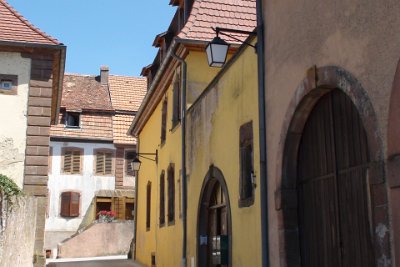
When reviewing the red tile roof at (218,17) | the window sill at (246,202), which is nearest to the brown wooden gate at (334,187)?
the window sill at (246,202)

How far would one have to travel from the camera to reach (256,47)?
358 inches

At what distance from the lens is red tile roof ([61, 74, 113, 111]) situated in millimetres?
39219

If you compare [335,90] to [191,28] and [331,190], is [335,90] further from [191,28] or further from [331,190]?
[191,28]

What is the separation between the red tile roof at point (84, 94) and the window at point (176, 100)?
898 inches

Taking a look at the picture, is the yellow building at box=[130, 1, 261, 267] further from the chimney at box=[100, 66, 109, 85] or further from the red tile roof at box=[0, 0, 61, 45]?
the chimney at box=[100, 66, 109, 85]

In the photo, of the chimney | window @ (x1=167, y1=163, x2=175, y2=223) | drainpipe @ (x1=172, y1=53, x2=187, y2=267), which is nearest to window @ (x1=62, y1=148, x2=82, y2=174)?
the chimney

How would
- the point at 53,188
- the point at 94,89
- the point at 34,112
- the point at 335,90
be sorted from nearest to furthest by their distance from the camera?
the point at 335,90 → the point at 34,112 → the point at 53,188 → the point at 94,89

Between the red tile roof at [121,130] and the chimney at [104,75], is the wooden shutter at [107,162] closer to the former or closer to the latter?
the red tile roof at [121,130]

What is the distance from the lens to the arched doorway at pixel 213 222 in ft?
34.7

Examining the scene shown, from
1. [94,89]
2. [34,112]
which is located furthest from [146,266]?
[94,89]

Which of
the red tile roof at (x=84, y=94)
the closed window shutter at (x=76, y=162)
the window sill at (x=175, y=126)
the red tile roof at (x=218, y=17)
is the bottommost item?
the window sill at (x=175, y=126)

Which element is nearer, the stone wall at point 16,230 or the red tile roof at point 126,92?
the stone wall at point 16,230

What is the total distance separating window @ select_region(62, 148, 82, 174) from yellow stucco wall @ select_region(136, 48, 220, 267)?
12855 mm

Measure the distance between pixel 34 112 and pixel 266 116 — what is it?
10.1m
